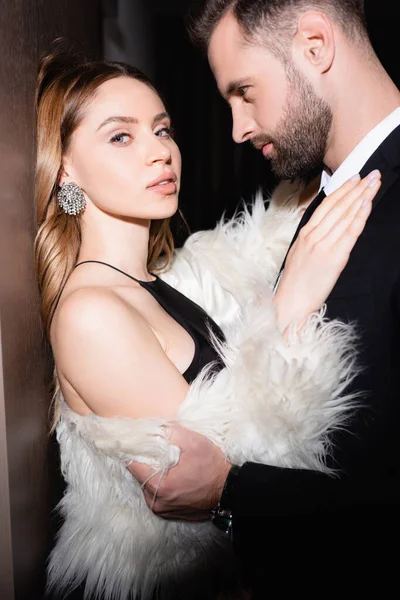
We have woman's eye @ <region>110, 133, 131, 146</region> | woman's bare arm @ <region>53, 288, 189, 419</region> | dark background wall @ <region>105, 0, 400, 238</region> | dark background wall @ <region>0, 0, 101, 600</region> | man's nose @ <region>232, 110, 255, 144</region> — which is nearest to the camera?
dark background wall @ <region>0, 0, 101, 600</region>

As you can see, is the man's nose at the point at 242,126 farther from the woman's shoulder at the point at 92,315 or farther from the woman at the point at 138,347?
the woman's shoulder at the point at 92,315

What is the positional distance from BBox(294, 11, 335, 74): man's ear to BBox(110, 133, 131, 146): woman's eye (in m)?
0.51

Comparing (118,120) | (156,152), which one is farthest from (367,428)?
(118,120)

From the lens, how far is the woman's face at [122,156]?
163cm

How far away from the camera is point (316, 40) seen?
61.2 inches

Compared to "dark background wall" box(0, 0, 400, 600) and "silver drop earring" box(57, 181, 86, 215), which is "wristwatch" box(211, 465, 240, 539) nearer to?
"dark background wall" box(0, 0, 400, 600)

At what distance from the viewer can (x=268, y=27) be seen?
1.60 meters

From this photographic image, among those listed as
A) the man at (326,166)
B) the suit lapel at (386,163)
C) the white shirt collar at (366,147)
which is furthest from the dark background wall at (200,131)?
the suit lapel at (386,163)

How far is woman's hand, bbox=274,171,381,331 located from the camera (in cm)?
135

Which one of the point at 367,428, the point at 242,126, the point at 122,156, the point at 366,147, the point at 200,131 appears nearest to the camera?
the point at 367,428

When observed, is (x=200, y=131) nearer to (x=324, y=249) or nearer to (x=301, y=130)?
(x=301, y=130)

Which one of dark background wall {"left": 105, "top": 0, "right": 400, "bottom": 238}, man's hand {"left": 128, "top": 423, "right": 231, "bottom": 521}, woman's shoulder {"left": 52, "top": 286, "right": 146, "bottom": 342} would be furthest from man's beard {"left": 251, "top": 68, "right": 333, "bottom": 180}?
dark background wall {"left": 105, "top": 0, "right": 400, "bottom": 238}

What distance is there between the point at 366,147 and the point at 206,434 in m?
0.82

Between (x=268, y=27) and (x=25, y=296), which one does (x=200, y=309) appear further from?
(x=268, y=27)
